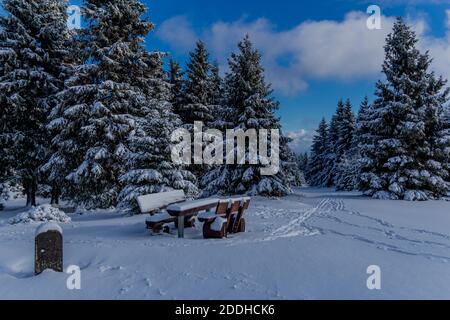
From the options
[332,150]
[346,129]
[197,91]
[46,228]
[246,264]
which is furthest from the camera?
[332,150]

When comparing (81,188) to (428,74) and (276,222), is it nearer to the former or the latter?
(276,222)

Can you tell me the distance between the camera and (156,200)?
9.49m

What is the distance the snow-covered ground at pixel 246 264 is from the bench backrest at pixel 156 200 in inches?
28.9

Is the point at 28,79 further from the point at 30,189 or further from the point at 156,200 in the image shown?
the point at 156,200

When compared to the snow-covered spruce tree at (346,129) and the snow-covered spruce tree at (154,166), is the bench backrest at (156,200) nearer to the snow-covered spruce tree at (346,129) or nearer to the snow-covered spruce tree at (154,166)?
the snow-covered spruce tree at (154,166)

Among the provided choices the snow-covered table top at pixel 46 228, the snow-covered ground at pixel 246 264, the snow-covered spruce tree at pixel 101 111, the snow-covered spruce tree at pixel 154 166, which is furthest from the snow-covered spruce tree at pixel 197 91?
the snow-covered table top at pixel 46 228

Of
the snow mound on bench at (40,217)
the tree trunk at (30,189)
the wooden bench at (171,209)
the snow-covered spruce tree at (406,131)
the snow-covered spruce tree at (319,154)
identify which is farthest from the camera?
the snow-covered spruce tree at (319,154)

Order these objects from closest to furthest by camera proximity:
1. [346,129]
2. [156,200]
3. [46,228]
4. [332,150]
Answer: [46,228], [156,200], [346,129], [332,150]

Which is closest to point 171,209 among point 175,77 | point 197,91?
point 197,91

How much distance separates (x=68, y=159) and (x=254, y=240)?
1337 centimetres

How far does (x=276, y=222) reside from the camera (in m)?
9.37

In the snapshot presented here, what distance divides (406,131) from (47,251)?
59.0 feet

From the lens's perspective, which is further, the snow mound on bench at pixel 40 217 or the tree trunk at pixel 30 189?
the tree trunk at pixel 30 189

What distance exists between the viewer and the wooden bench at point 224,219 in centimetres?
730
